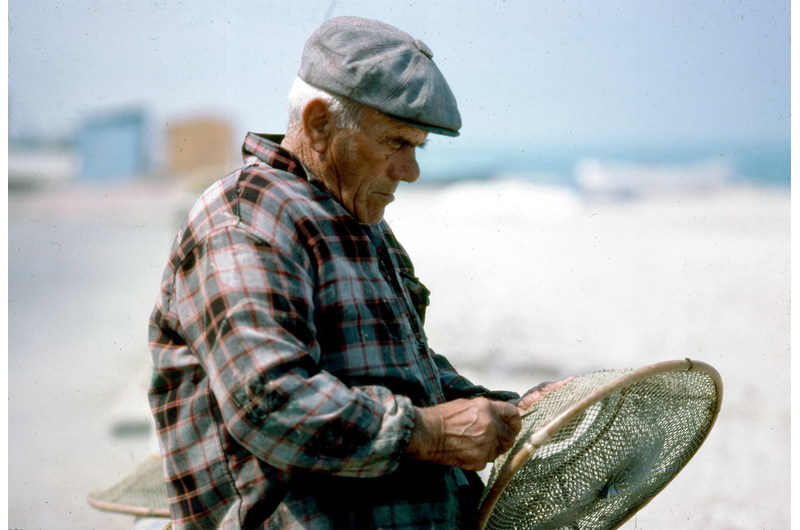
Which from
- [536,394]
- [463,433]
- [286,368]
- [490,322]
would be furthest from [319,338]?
[490,322]

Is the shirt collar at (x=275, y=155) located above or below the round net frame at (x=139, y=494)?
above

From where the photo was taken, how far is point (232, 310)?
3.39ft

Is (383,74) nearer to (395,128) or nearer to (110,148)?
(395,128)

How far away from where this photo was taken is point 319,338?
117cm

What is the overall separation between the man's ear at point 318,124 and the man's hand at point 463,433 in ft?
1.76

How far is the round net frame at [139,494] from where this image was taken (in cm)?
223

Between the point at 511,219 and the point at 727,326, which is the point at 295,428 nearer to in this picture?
the point at 727,326

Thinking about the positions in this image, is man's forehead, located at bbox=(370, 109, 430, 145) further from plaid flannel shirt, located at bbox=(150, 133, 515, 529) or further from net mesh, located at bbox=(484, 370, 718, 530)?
net mesh, located at bbox=(484, 370, 718, 530)

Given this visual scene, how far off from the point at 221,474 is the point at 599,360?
14.0 feet

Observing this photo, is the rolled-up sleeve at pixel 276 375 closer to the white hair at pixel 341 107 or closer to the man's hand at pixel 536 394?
the white hair at pixel 341 107

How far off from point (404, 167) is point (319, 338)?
38cm

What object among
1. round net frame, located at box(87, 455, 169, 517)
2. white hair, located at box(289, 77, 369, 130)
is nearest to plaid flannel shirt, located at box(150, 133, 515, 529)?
white hair, located at box(289, 77, 369, 130)

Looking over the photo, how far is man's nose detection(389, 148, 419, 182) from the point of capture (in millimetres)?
1323

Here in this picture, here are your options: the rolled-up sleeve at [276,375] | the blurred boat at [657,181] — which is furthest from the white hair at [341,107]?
the blurred boat at [657,181]
